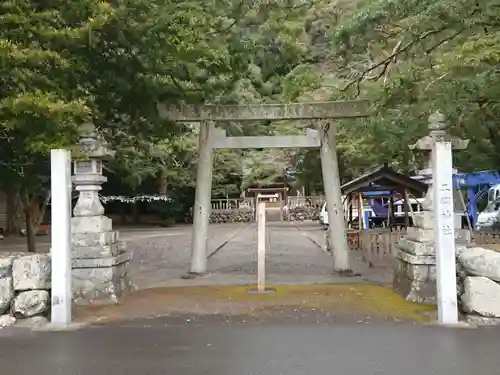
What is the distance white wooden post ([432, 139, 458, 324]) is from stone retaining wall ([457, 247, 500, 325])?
0.97 feet

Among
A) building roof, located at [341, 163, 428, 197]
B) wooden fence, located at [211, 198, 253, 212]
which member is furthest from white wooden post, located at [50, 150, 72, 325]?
wooden fence, located at [211, 198, 253, 212]

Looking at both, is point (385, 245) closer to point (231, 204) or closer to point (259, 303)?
→ point (259, 303)

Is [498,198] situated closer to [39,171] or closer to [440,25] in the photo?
[440,25]

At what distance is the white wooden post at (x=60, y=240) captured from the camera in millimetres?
8102

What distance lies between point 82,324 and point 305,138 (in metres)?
7.67

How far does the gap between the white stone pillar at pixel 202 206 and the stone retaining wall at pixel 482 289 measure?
22.1 feet

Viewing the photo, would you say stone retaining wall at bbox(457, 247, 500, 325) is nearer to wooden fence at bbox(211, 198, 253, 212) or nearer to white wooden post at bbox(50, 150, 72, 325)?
white wooden post at bbox(50, 150, 72, 325)

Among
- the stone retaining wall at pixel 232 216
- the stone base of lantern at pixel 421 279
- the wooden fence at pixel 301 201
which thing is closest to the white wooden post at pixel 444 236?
the stone base of lantern at pixel 421 279

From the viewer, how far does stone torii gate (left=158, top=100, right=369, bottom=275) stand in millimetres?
13547

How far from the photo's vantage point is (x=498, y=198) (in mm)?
25469

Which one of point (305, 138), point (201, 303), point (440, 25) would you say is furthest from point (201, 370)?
point (305, 138)

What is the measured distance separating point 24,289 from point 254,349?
375cm

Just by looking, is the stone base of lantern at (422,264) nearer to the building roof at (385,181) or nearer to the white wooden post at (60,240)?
the white wooden post at (60,240)

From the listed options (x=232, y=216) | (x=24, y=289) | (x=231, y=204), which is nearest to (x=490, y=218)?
(x=24, y=289)
